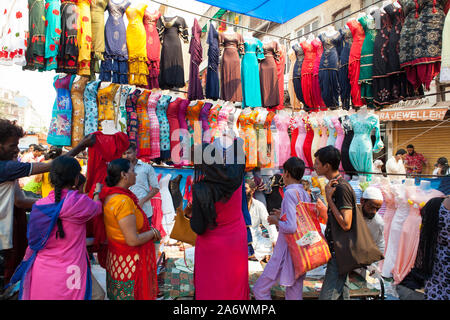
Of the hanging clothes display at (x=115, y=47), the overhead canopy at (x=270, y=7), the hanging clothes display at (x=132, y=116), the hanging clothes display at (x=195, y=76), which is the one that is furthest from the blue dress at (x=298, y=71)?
the hanging clothes display at (x=115, y=47)

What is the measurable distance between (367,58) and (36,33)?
3.71 metres

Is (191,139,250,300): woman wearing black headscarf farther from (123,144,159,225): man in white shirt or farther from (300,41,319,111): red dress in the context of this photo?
(300,41,319,111): red dress

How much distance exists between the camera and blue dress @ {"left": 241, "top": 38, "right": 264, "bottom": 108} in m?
4.40

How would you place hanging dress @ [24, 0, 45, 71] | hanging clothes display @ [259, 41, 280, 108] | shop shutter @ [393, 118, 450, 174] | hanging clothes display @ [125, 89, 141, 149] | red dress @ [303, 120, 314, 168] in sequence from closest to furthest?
1. hanging dress @ [24, 0, 45, 71]
2. hanging clothes display @ [125, 89, 141, 149]
3. hanging clothes display @ [259, 41, 280, 108]
4. red dress @ [303, 120, 314, 168]
5. shop shutter @ [393, 118, 450, 174]

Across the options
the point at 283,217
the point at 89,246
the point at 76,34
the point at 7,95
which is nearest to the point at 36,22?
the point at 76,34

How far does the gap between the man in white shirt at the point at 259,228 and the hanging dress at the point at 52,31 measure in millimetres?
2753

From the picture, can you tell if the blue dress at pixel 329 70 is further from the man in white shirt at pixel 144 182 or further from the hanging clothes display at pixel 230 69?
the man in white shirt at pixel 144 182

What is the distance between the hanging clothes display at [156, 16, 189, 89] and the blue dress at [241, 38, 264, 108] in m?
0.95

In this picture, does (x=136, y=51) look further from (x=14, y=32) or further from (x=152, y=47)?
(x=14, y=32)

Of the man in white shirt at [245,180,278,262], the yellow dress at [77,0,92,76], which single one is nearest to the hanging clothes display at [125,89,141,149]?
the yellow dress at [77,0,92,76]

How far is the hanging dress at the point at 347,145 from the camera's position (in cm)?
429

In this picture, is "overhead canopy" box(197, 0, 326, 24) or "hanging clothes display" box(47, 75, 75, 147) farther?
"overhead canopy" box(197, 0, 326, 24)

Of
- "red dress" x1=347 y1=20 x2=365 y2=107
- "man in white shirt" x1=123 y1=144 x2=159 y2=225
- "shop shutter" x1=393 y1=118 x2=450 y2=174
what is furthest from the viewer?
"shop shutter" x1=393 y1=118 x2=450 y2=174

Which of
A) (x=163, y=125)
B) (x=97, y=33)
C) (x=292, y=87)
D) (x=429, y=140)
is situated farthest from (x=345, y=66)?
(x=429, y=140)
